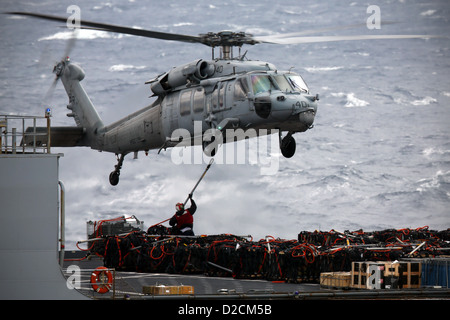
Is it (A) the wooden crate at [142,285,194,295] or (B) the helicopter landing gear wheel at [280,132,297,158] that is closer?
(A) the wooden crate at [142,285,194,295]

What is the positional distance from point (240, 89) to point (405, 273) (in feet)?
25.3

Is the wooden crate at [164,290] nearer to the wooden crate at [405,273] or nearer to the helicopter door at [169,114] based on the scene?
the wooden crate at [405,273]

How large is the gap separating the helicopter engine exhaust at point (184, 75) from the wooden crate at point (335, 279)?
8402 mm

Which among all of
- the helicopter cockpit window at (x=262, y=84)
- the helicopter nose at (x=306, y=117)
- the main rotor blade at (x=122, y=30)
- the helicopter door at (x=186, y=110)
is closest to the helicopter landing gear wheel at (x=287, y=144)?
the helicopter nose at (x=306, y=117)

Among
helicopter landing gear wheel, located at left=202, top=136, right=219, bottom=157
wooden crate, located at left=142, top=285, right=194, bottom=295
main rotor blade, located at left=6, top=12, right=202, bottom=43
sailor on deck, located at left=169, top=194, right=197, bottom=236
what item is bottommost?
wooden crate, located at left=142, top=285, right=194, bottom=295

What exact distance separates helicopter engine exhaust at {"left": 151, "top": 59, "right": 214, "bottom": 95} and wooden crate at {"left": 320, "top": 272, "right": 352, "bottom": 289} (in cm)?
840

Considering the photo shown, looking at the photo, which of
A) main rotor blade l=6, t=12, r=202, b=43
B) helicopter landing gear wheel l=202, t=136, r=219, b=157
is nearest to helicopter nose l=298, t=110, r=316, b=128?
helicopter landing gear wheel l=202, t=136, r=219, b=157

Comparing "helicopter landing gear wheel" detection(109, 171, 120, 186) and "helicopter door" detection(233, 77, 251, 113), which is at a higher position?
"helicopter door" detection(233, 77, 251, 113)

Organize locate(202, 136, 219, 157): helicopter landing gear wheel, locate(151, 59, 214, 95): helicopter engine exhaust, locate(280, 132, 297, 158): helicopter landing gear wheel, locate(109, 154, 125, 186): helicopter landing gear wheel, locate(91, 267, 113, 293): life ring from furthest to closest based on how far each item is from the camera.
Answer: locate(109, 154, 125, 186): helicopter landing gear wheel → locate(151, 59, 214, 95): helicopter engine exhaust → locate(280, 132, 297, 158): helicopter landing gear wheel → locate(202, 136, 219, 157): helicopter landing gear wheel → locate(91, 267, 113, 293): life ring

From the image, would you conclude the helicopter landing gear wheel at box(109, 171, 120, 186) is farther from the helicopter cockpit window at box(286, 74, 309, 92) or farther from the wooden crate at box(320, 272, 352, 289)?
the wooden crate at box(320, 272, 352, 289)

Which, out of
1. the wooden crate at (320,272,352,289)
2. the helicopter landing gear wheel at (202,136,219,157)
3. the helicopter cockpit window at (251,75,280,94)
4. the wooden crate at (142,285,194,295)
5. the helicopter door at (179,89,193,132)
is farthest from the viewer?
the helicopter door at (179,89,193,132)

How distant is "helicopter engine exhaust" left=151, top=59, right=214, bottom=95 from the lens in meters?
26.2

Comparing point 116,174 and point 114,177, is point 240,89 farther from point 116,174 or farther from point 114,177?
point 114,177
